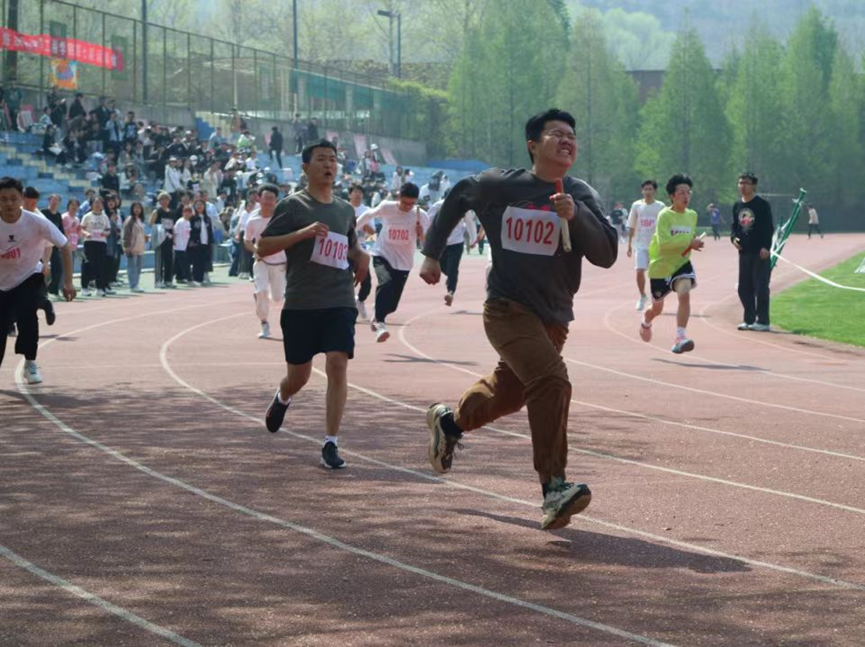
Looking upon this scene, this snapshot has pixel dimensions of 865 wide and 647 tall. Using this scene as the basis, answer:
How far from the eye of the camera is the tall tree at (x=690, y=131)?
96.1 m

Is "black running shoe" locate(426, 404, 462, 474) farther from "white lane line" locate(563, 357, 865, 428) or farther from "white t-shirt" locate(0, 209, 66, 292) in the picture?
"white t-shirt" locate(0, 209, 66, 292)

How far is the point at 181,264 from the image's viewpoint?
32469 millimetres

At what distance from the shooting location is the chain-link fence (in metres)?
47.7

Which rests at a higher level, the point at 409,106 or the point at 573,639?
the point at 409,106

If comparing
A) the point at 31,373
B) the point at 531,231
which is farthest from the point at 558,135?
the point at 31,373

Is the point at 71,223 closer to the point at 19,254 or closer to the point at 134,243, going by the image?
the point at 134,243

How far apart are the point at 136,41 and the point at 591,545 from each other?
48151 millimetres

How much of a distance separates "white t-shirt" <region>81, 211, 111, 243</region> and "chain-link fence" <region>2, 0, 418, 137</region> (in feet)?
60.3

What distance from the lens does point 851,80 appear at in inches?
4090

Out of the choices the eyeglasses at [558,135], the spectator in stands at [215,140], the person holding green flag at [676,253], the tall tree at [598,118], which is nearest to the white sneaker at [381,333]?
the person holding green flag at [676,253]

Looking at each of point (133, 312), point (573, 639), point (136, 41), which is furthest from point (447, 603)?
point (136, 41)

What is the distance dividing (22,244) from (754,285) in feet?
35.0

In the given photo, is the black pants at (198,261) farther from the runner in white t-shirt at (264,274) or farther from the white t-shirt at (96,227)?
the runner in white t-shirt at (264,274)

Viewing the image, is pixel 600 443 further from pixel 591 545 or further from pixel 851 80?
pixel 851 80
